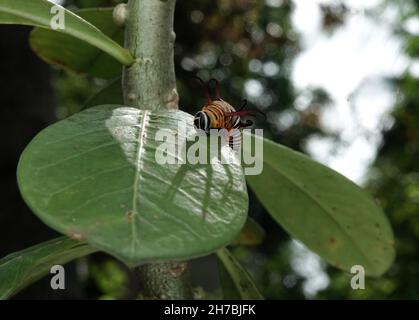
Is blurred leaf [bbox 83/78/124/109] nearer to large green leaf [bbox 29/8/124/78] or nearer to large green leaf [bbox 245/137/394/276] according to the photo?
large green leaf [bbox 29/8/124/78]

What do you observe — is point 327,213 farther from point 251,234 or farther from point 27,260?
point 27,260

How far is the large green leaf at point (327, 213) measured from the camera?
1.10m

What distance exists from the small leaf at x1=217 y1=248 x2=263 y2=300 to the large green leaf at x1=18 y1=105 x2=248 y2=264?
14.2 inches

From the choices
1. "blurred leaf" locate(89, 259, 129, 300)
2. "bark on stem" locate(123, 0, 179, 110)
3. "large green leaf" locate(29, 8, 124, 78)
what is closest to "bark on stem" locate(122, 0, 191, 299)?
"bark on stem" locate(123, 0, 179, 110)

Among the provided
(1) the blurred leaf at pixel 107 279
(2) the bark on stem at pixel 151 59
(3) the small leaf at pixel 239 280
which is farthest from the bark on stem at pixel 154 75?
(1) the blurred leaf at pixel 107 279

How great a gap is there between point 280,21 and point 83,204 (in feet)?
14.0

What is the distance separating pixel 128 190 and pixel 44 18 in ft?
0.90

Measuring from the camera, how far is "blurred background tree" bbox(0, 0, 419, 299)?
11.4 ft

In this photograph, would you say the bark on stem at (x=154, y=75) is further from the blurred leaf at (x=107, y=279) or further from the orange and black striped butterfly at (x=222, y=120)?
the blurred leaf at (x=107, y=279)

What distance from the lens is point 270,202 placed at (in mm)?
1174

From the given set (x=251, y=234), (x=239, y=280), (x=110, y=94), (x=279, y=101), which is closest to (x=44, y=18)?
(x=110, y=94)

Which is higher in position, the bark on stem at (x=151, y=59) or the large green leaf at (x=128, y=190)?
the bark on stem at (x=151, y=59)

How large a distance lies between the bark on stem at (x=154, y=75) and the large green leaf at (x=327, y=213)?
296 millimetres
